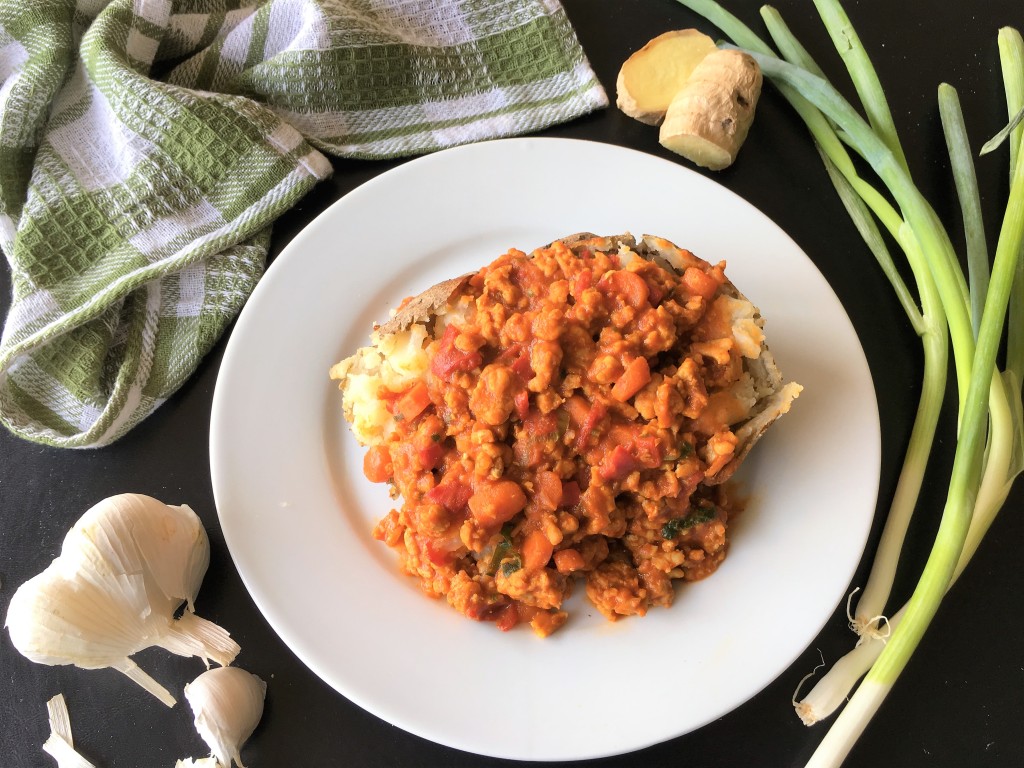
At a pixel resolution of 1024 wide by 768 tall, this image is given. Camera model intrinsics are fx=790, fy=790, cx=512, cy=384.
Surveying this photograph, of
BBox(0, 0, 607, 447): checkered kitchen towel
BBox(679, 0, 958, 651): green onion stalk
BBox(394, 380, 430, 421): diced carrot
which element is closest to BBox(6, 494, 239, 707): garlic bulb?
BBox(0, 0, 607, 447): checkered kitchen towel

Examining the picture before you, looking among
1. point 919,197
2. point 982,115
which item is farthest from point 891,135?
point 982,115

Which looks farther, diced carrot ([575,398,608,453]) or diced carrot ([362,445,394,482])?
diced carrot ([362,445,394,482])

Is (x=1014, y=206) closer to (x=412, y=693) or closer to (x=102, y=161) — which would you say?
(x=412, y=693)

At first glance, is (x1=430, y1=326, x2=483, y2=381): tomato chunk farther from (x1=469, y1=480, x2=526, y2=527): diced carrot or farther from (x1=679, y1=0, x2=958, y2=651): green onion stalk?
(x1=679, y1=0, x2=958, y2=651): green onion stalk

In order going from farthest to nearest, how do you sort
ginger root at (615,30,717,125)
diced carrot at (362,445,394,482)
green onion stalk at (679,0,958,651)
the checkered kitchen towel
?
1. ginger root at (615,30,717,125)
2. the checkered kitchen towel
3. green onion stalk at (679,0,958,651)
4. diced carrot at (362,445,394,482)

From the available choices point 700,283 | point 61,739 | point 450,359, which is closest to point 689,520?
point 700,283

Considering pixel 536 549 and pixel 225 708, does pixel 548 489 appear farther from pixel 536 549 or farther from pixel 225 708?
pixel 225 708

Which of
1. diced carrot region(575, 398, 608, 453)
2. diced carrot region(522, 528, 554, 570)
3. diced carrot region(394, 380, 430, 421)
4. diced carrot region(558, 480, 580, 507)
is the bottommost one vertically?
diced carrot region(522, 528, 554, 570)

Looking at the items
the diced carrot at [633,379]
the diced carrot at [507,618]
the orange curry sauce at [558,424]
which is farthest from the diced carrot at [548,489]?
the diced carrot at [507,618]
